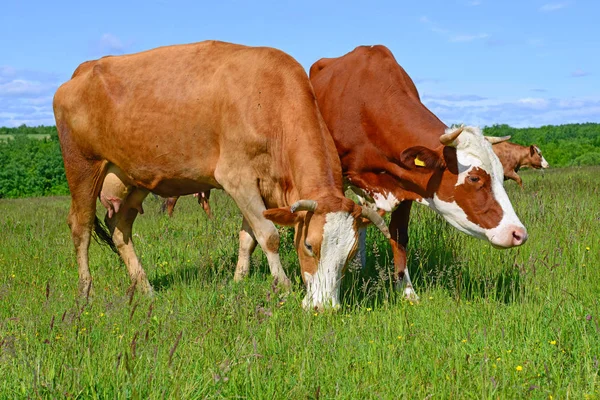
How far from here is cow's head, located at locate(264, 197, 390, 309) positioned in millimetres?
5164

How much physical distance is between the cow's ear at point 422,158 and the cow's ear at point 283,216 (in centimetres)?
110

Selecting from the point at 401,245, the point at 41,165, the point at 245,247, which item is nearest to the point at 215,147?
the point at 245,247

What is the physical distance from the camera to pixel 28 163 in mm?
47156

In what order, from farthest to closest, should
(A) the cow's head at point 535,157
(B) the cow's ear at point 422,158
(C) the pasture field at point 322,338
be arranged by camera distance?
(A) the cow's head at point 535,157
(B) the cow's ear at point 422,158
(C) the pasture field at point 322,338

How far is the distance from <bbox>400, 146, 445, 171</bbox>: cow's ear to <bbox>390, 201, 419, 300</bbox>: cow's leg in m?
0.93

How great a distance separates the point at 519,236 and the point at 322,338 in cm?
198

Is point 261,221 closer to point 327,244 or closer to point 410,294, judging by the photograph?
point 327,244

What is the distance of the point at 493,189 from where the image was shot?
5.44 metres

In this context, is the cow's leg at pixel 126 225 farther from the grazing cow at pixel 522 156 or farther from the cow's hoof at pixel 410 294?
the grazing cow at pixel 522 156

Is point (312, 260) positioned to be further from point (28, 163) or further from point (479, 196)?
point (28, 163)

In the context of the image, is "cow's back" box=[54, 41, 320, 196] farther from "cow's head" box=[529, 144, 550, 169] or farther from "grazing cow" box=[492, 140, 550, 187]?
"cow's head" box=[529, 144, 550, 169]

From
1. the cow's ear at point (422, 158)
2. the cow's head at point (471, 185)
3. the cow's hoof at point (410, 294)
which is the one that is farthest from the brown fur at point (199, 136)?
the cow's hoof at point (410, 294)

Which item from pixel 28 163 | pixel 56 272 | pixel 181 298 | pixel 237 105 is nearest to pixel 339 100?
pixel 237 105

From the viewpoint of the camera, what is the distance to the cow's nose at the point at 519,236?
17.0 ft
